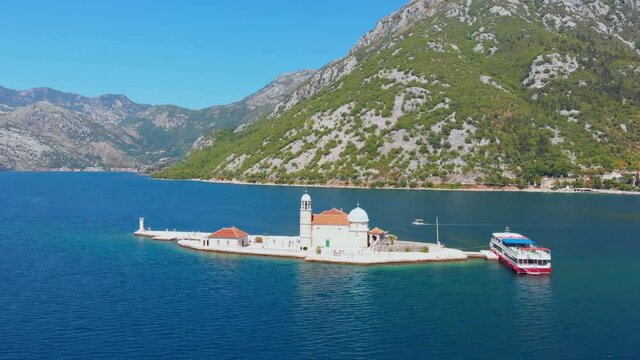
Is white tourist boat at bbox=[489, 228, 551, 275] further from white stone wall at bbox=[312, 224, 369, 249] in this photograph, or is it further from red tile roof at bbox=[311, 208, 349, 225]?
red tile roof at bbox=[311, 208, 349, 225]

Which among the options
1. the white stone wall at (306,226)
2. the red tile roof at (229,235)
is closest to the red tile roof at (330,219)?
the white stone wall at (306,226)

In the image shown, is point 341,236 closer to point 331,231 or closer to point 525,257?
point 331,231

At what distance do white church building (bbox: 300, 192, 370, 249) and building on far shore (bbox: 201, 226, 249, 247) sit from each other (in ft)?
37.9

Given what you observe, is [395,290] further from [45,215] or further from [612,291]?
[45,215]

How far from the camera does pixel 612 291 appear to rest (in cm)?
8238

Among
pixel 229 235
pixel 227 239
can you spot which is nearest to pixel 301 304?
pixel 227 239

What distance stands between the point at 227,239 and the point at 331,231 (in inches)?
778

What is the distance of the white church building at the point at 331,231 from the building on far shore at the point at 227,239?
11557 mm

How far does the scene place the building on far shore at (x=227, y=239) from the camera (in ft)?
369

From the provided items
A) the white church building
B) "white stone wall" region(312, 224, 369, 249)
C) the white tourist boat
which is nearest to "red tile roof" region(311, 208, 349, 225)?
the white church building

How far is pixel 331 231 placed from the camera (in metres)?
111

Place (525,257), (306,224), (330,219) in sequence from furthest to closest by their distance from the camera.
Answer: (330,219)
(306,224)
(525,257)

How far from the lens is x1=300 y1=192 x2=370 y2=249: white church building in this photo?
109375mm

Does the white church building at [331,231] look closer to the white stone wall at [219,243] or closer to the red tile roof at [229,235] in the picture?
the red tile roof at [229,235]
